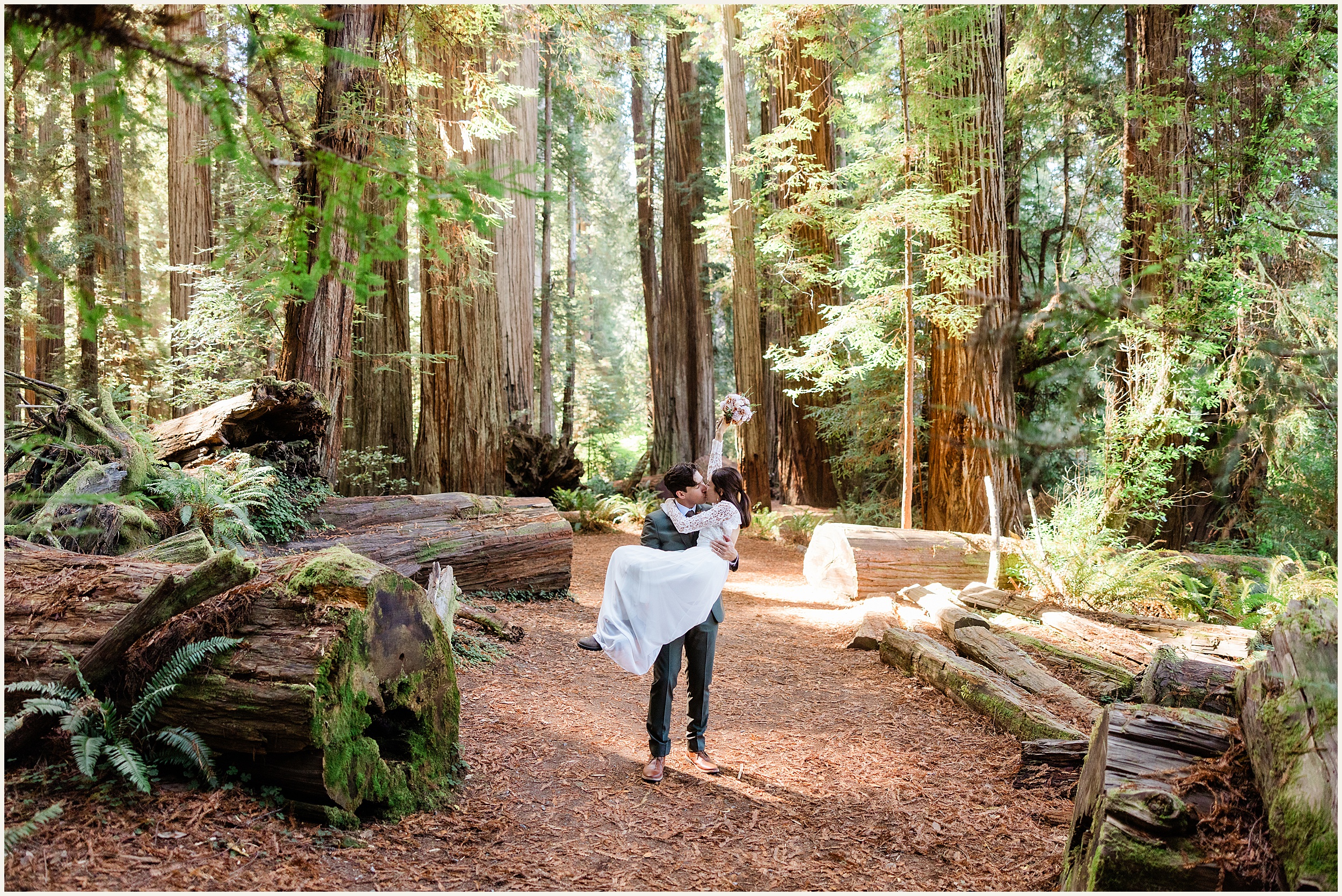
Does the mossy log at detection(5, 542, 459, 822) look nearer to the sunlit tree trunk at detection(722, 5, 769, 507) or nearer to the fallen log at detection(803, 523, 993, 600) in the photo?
the fallen log at detection(803, 523, 993, 600)

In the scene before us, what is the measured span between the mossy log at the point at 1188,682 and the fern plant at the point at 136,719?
469 centimetres

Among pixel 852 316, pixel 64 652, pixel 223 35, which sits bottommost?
pixel 64 652

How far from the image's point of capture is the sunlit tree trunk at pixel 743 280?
1463cm

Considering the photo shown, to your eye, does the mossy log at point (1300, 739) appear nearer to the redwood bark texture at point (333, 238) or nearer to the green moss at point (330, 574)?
the green moss at point (330, 574)

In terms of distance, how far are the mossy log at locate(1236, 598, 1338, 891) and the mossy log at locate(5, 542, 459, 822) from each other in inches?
134

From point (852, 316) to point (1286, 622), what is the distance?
24.1ft

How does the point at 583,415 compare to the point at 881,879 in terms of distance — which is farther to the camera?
the point at 583,415

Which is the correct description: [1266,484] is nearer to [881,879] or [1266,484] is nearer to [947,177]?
[947,177]

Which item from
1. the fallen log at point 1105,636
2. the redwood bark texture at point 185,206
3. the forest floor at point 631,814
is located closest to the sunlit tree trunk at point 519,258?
the redwood bark texture at point 185,206

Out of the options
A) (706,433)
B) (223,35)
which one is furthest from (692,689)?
(706,433)

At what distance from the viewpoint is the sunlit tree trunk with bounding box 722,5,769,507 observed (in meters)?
14.6

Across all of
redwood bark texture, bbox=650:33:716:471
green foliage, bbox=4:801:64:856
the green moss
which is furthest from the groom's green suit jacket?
redwood bark texture, bbox=650:33:716:471

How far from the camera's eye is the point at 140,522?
18.5 ft

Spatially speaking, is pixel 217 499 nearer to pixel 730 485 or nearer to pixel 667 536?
pixel 667 536
